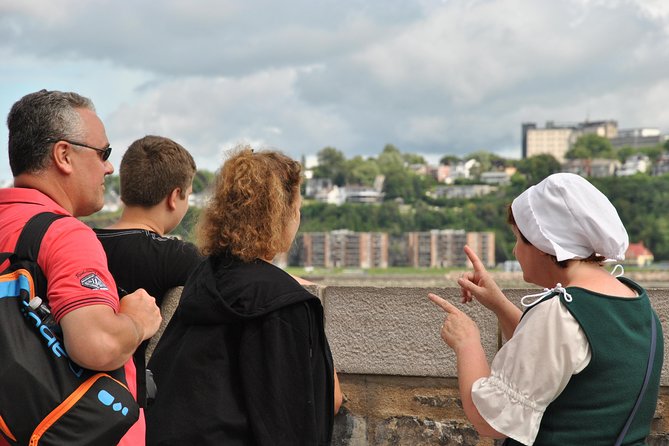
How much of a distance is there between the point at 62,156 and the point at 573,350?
1.22 m

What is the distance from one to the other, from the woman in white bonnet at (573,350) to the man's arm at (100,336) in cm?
73

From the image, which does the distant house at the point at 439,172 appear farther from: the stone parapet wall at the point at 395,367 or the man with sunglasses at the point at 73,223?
the man with sunglasses at the point at 73,223

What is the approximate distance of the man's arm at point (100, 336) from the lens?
1910mm

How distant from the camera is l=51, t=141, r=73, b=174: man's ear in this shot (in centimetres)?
226

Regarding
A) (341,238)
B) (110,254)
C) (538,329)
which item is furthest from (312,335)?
(341,238)

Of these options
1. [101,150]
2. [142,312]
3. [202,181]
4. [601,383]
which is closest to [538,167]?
[202,181]

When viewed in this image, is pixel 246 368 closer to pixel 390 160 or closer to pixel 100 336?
pixel 100 336

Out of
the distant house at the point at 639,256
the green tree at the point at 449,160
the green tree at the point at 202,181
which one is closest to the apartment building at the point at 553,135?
the green tree at the point at 449,160

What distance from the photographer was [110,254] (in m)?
2.83

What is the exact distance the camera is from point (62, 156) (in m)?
2.27

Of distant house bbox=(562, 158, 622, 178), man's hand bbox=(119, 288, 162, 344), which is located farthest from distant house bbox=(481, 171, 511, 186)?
man's hand bbox=(119, 288, 162, 344)

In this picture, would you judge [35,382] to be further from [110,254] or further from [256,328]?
[110,254]

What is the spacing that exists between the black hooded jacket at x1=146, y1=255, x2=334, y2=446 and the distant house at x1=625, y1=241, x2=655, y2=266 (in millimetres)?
124796

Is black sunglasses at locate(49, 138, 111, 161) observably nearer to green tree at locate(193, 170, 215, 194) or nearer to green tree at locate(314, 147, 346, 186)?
green tree at locate(193, 170, 215, 194)
